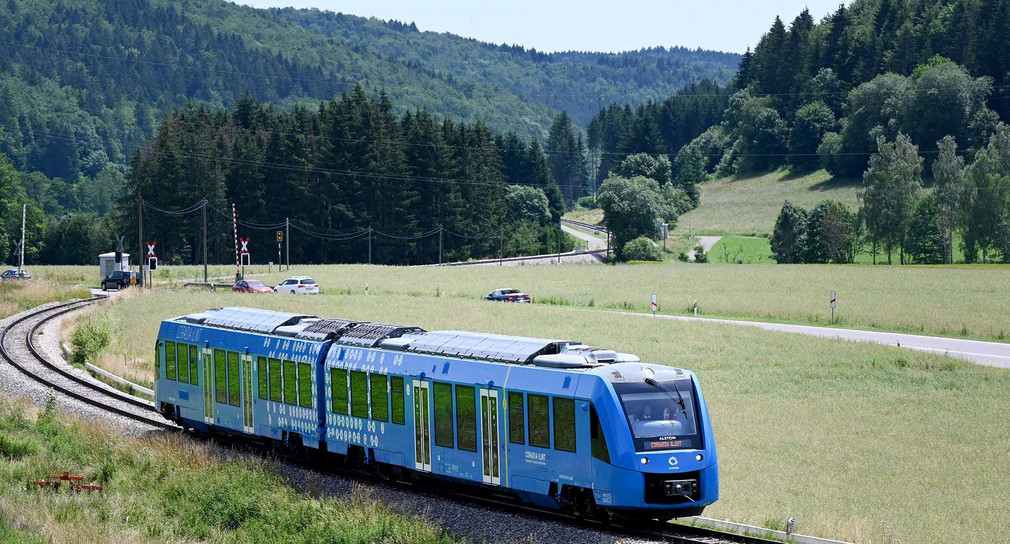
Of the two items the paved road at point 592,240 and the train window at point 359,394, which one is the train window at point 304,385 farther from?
the paved road at point 592,240

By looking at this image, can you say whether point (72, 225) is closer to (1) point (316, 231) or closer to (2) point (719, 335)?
(1) point (316, 231)

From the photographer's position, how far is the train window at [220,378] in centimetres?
2605

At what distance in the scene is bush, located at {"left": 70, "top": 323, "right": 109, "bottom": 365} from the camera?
42938 millimetres

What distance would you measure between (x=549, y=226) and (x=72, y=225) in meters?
74.1

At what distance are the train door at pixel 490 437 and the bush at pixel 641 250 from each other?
120748 millimetres

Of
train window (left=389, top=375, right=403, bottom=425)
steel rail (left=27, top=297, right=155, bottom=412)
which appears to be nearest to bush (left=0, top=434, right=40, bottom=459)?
steel rail (left=27, top=297, right=155, bottom=412)

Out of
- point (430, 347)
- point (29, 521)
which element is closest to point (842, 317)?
point (430, 347)

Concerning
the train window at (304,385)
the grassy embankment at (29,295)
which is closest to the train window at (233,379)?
the train window at (304,385)

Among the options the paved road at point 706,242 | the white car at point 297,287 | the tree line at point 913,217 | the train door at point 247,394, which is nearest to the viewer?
the train door at point 247,394

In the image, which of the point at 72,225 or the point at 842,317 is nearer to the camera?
the point at 842,317

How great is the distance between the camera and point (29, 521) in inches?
707

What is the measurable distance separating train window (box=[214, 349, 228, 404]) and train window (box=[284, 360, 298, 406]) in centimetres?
294

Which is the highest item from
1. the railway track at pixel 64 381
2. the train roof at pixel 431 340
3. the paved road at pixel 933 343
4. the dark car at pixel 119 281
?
the train roof at pixel 431 340

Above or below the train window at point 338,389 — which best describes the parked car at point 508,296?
below
